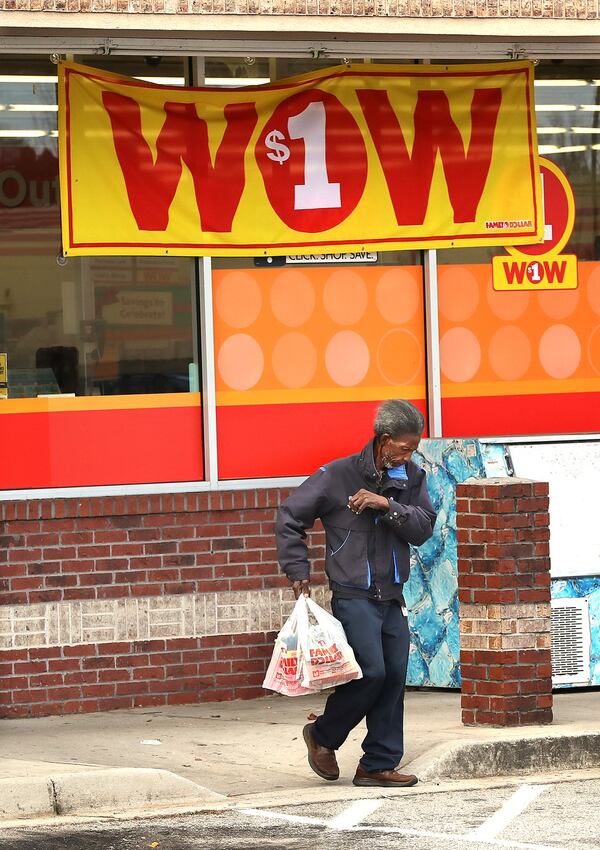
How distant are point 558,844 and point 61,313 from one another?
15.9 ft

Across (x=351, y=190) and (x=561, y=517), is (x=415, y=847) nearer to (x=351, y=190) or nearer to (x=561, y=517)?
(x=561, y=517)

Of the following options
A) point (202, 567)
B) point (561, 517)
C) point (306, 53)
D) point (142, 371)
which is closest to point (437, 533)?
point (561, 517)

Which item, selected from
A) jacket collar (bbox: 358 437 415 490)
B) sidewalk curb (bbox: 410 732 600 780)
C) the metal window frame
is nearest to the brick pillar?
sidewalk curb (bbox: 410 732 600 780)

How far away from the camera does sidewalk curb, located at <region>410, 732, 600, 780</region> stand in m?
8.07

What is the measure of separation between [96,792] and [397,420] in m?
2.18

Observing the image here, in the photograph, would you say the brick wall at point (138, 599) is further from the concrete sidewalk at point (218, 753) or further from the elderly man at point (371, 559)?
the elderly man at point (371, 559)

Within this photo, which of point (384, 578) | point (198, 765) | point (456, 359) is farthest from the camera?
point (456, 359)

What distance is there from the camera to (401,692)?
7.79 m

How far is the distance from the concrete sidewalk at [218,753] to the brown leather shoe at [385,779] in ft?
0.36

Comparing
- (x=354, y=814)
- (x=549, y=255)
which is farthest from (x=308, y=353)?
(x=354, y=814)

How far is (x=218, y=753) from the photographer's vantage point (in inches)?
339

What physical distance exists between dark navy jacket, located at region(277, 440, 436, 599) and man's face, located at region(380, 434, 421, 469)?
69mm

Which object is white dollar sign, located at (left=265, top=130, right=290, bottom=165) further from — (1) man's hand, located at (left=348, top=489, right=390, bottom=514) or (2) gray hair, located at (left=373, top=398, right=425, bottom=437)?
(1) man's hand, located at (left=348, top=489, right=390, bottom=514)

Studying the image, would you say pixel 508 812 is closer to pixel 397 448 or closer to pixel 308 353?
pixel 397 448
